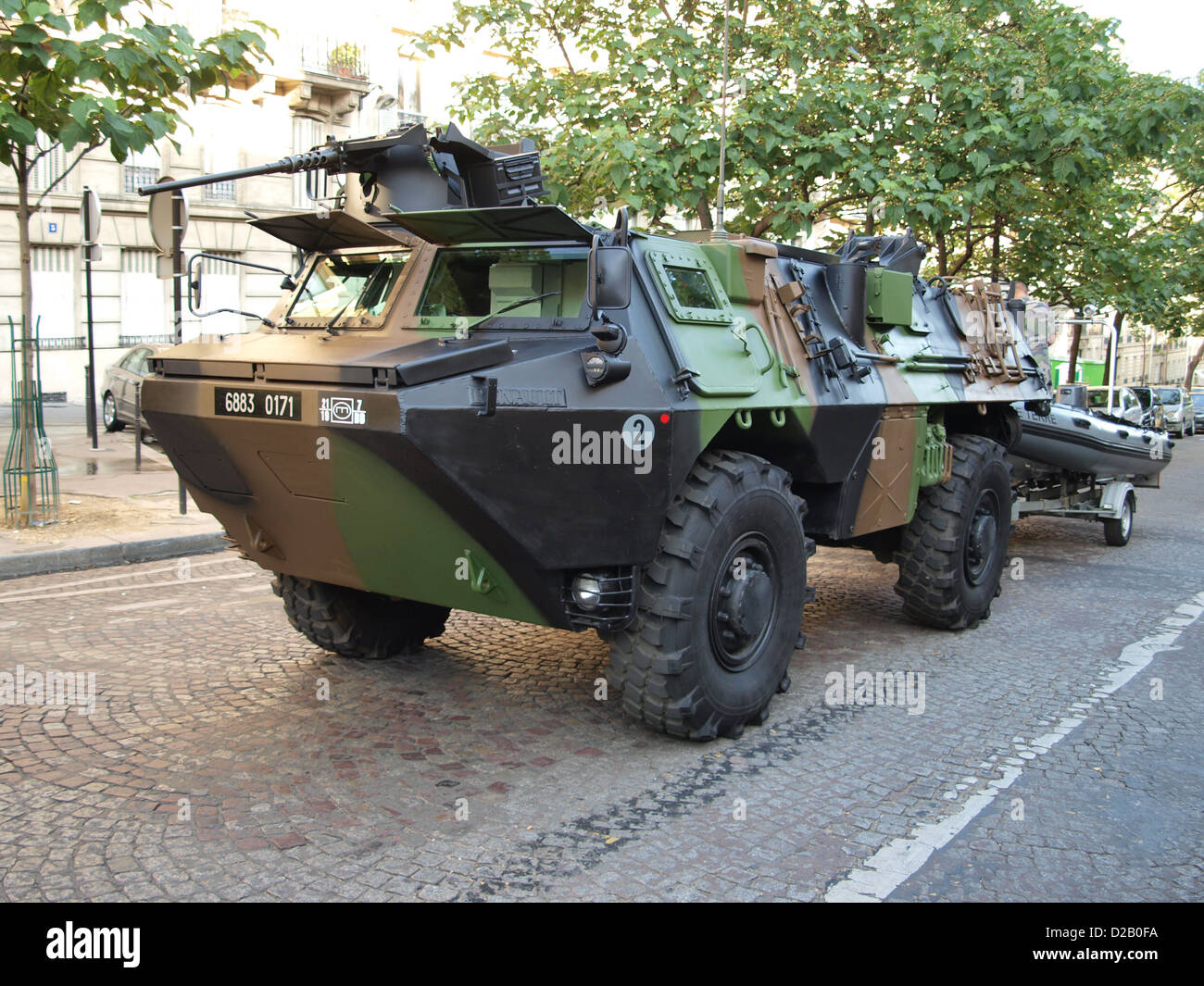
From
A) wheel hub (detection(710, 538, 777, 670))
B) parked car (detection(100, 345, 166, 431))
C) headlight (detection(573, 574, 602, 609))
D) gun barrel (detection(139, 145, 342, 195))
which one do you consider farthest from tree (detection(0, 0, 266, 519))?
parked car (detection(100, 345, 166, 431))

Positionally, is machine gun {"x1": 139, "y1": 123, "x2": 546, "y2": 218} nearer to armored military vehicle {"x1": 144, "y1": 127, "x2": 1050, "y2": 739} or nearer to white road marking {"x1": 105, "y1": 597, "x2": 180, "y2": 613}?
armored military vehicle {"x1": 144, "y1": 127, "x2": 1050, "y2": 739}

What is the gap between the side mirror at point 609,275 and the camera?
441 cm

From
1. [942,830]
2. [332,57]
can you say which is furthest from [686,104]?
[332,57]

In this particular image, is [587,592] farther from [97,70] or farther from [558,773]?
[97,70]

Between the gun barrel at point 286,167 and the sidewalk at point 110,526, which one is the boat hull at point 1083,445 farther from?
the sidewalk at point 110,526

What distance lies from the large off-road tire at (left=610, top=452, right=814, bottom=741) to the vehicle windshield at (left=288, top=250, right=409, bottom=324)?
1.61 meters

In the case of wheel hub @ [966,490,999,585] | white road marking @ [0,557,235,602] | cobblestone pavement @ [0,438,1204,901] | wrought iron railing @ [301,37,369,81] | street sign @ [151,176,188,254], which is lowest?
white road marking @ [0,557,235,602]

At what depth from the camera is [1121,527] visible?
10586mm

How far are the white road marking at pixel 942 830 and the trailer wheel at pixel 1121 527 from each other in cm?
439

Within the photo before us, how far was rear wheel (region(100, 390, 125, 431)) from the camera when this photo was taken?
1700cm

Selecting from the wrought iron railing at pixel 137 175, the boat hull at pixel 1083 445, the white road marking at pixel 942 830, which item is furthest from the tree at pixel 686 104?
the wrought iron railing at pixel 137 175

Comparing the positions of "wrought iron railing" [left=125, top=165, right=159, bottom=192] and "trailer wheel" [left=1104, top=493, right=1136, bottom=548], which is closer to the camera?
"trailer wheel" [left=1104, top=493, right=1136, bottom=548]

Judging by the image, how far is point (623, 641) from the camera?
4688mm

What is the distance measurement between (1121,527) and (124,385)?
42.2 feet
